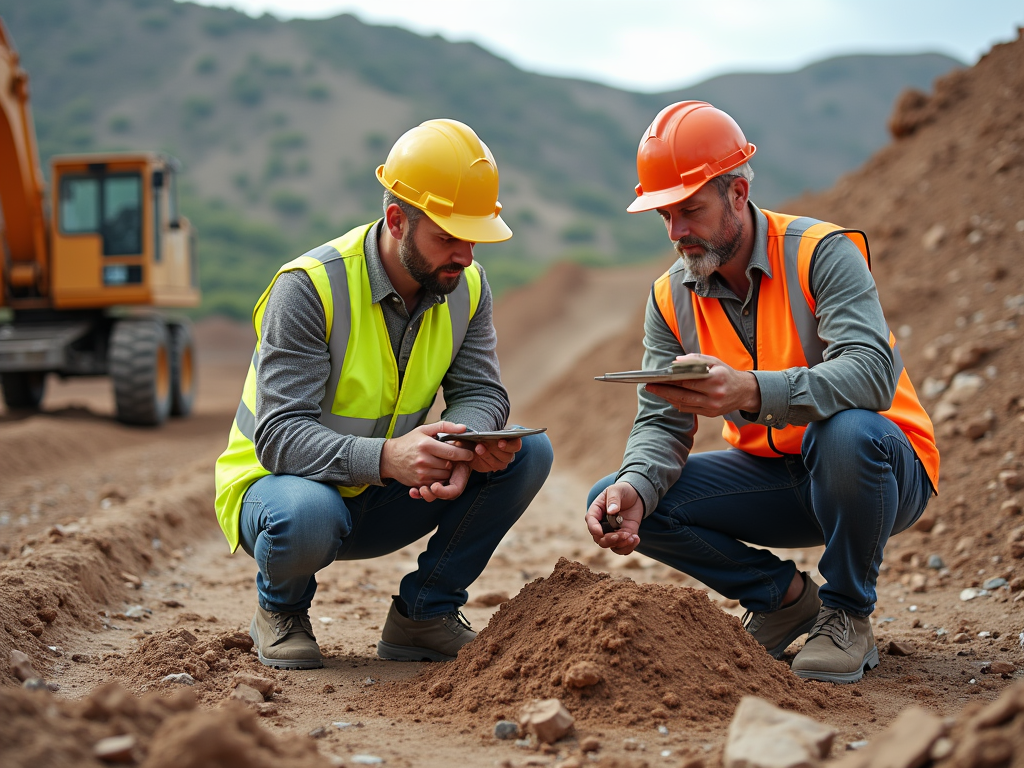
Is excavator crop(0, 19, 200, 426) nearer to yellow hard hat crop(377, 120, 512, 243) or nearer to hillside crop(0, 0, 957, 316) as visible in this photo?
yellow hard hat crop(377, 120, 512, 243)

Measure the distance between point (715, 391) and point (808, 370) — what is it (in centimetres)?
36

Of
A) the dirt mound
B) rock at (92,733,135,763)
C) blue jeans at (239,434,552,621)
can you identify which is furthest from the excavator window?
rock at (92,733,135,763)

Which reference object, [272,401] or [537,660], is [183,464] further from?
[537,660]

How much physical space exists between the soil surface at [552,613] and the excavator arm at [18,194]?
2.30m

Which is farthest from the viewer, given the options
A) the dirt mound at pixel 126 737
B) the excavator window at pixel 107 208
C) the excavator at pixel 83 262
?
the excavator window at pixel 107 208

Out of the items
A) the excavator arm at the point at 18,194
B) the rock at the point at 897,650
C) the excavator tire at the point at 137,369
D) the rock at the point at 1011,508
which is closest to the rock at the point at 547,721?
the rock at the point at 897,650

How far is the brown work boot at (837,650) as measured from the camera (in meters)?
3.07

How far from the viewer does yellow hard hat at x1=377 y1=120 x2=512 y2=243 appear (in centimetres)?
327

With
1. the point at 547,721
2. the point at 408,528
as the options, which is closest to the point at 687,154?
the point at 408,528

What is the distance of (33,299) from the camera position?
36.2 ft

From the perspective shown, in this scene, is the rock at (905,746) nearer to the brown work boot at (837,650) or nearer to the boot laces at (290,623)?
the brown work boot at (837,650)

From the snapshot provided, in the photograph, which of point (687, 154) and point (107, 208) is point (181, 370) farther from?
point (687, 154)

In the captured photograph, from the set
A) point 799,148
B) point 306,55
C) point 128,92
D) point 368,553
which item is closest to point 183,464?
point 368,553

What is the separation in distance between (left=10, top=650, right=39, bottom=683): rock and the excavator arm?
8358 mm
